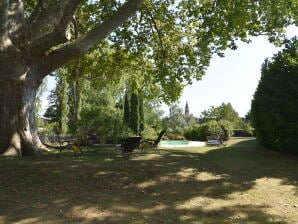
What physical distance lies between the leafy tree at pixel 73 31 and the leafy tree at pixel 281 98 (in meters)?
1.43

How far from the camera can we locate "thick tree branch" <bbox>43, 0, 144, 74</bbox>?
11422 millimetres

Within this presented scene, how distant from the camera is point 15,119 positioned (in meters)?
11.5

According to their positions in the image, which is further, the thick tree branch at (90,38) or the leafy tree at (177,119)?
the leafy tree at (177,119)

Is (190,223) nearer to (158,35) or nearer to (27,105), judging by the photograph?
(27,105)

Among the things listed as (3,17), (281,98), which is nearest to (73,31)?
(3,17)

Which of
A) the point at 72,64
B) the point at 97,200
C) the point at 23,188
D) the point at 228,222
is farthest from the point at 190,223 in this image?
the point at 72,64

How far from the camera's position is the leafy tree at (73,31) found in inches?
443

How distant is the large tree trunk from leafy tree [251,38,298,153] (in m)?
9.11

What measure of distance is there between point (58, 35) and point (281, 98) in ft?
28.5

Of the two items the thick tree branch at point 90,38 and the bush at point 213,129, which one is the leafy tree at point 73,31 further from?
the bush at point 213,129

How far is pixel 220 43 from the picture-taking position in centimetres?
1357

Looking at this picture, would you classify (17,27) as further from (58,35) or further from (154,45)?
(154,45)

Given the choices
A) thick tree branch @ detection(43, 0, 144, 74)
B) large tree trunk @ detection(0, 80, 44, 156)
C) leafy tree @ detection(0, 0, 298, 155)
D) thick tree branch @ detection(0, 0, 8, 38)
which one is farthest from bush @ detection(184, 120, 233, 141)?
thick tree branch @ detection(0, 0, 8, 38)

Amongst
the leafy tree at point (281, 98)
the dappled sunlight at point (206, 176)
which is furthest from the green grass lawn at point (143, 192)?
the leafy tree at point (281, 98)
